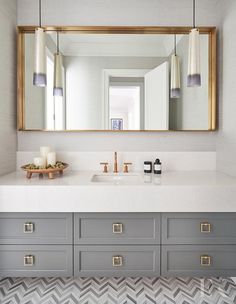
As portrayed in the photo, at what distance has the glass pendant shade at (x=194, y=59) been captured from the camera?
73.8 inches

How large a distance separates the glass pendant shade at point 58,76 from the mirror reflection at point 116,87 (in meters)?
0.03

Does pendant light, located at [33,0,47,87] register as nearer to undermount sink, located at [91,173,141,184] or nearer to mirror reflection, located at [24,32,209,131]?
mirror reflection, located at [24,32,209,131]

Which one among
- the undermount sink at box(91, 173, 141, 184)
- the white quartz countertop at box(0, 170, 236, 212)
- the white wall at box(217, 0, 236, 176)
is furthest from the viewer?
the undermount sink at box(91, 173, 141, 184)

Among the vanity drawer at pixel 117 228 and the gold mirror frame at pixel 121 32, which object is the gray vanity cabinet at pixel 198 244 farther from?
the gold mirror frame at pixel 121 32

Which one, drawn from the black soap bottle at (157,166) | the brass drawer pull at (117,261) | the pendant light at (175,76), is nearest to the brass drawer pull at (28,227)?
the brass drawer pull at (117,261)

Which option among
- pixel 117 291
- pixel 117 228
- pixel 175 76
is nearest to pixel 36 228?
pixel 117 228

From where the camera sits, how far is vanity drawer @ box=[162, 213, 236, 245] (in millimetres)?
1492

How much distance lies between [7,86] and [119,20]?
1.09 m

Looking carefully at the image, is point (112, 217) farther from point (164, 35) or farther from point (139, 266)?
point (164, 35)

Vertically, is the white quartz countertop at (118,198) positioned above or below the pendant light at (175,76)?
below

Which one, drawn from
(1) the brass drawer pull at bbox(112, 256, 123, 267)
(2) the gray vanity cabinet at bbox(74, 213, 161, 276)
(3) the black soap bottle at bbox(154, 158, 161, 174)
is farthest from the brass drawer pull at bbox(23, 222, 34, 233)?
(3) the black soap bottle at bbox(154, 158, 161, 174)

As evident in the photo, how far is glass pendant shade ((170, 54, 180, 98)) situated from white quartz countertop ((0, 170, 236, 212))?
2.92 ft

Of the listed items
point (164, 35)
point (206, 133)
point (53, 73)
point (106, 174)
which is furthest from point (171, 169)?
point (53, 73)

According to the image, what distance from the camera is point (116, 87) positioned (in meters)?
1.98
